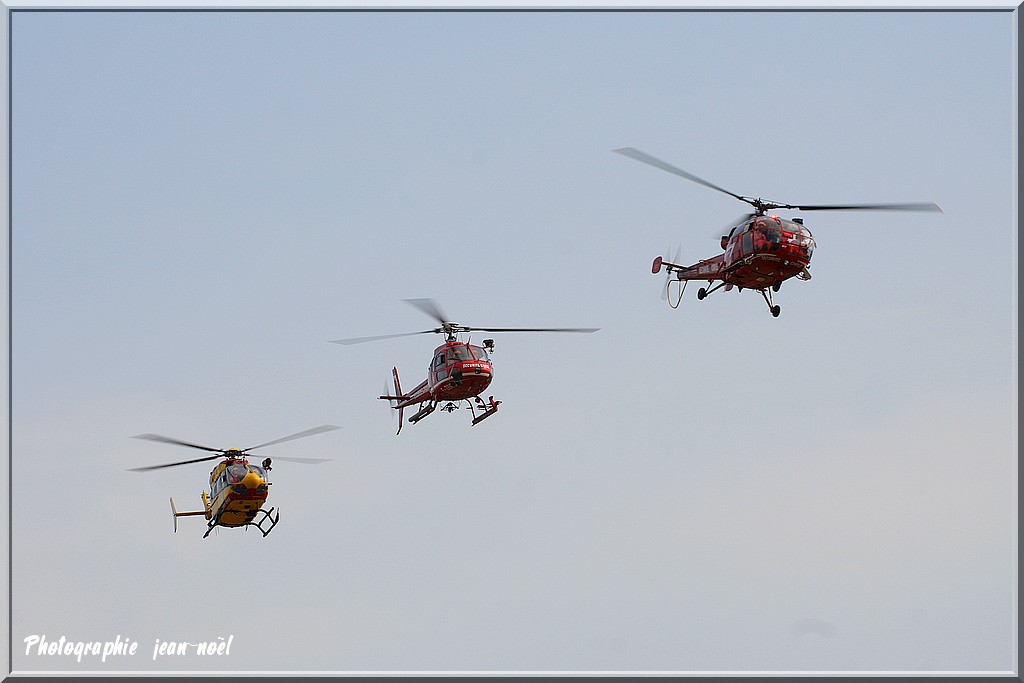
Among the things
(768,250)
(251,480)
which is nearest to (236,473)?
(251,480)

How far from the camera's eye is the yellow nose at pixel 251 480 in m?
53.1

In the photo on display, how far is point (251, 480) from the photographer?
53125 millimetres

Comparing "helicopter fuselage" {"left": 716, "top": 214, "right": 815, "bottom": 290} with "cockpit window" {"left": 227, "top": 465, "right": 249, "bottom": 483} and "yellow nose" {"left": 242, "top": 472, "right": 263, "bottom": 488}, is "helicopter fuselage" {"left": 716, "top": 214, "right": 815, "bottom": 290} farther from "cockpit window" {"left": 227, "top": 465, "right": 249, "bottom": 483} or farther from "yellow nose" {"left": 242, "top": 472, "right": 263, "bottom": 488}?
"cockpit window" {"left": 227, "top": 465, "right": 249, "bottom": 483}

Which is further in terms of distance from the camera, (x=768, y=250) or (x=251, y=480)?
(x=251, y=480)

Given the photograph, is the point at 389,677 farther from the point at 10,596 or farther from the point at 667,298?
the point at 667,298

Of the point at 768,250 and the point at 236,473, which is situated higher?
the point at 768,250

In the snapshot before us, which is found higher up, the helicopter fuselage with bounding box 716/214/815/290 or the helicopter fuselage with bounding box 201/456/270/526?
the helicopter fuselage with bounding box 716/214/815/290

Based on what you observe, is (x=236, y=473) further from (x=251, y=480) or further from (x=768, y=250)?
(x=768, y=250)

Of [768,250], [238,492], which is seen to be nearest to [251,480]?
[238,492]

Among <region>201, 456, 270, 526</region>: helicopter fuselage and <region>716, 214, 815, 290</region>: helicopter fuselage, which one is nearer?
<region>716, 214, 815, 290</region>: helicopter fuselage

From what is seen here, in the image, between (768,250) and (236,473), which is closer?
(768,250)

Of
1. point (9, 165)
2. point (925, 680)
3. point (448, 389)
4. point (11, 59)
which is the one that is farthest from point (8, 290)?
point (925, 680)

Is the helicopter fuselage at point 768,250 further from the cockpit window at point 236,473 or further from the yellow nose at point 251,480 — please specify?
the cockpit window at point 236,473

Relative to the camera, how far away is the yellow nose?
2089 inches
